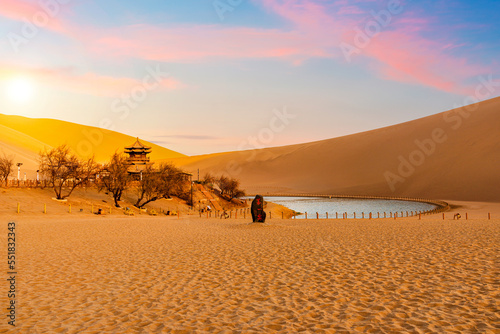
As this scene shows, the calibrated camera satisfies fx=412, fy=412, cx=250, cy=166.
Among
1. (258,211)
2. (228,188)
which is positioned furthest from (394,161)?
(258,211)

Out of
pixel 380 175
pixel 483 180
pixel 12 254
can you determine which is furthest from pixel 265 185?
pixel 12 254

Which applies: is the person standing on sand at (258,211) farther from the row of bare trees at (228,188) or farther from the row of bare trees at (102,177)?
the row of bare trees at (228,188)

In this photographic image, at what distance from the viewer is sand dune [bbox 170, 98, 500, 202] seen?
318ft

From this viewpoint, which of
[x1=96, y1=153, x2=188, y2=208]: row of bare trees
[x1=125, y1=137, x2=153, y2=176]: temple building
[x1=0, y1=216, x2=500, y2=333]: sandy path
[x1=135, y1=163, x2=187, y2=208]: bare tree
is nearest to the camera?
[x1=0, y1=216, x2=500, y2=333]: sandy path

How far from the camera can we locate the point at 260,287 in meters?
10.2

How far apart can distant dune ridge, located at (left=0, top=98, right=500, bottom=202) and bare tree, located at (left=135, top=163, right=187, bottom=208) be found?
46934mm

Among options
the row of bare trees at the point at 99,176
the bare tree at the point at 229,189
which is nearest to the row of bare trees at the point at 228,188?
the bare tree at the point at 229,189

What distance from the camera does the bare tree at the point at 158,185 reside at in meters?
51.2

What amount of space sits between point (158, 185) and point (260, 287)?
43.0 m

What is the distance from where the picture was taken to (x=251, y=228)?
27016 millimetres

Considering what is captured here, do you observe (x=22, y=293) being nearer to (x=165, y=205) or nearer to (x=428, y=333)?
(x=428, y=333)

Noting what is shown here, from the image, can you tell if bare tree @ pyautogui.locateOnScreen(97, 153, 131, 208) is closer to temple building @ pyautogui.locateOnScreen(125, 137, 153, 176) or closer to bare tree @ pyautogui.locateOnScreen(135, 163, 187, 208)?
bare tree @ pyautogui.locateOnScreen(135, 163, 187, 208)

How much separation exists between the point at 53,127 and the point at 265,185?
116 metres

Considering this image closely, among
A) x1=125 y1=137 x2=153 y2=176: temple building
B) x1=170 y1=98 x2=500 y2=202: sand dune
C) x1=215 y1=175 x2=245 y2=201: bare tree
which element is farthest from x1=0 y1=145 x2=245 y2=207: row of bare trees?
x1=170 y1=98 x2=500 y2=202: sand dune
